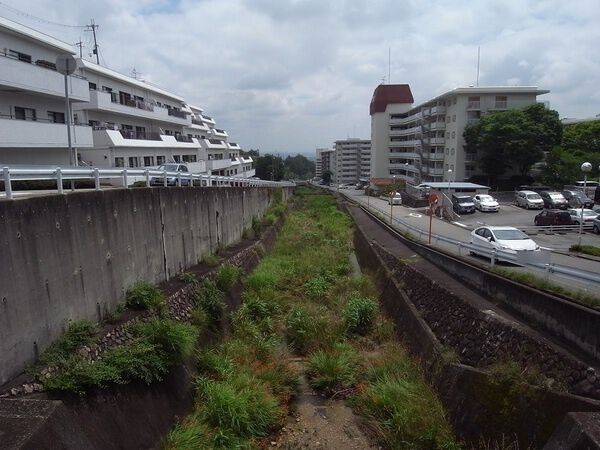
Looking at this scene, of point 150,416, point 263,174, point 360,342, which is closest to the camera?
point 150,416

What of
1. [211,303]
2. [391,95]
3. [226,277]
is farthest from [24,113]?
[391,95]

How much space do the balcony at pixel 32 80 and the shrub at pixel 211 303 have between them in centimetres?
1063

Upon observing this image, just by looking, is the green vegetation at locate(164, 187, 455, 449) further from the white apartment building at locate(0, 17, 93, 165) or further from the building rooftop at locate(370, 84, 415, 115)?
the building rooftop at locate(370, 84, 415, 115)

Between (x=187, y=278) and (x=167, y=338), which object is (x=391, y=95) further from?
(x=167, y=338)

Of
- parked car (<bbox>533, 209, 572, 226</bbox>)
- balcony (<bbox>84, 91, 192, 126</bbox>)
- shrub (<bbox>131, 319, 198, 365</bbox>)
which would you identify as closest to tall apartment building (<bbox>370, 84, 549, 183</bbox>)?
parked car (<bbox>533, 209, 572, 226</bbox>)

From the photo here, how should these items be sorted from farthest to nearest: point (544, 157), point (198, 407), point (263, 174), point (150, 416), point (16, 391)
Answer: point (263, 174) → point (544, 157) → point (198, 407) → point (150, 416) → point (16, 391)

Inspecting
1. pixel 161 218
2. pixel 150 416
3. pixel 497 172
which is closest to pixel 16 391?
pixel 150 416

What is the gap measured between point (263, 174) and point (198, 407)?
9527cm

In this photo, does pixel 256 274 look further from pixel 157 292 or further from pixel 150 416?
pixel 150 416

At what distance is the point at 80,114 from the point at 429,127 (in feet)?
163

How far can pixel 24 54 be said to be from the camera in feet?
58.5

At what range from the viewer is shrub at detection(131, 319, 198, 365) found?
873cm

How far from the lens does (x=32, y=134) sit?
53.6 ft

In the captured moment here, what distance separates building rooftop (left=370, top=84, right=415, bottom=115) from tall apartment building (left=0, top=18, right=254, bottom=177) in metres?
46.2
